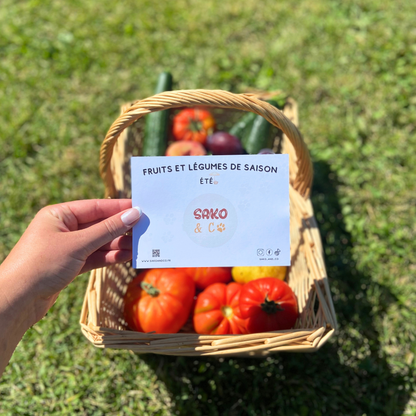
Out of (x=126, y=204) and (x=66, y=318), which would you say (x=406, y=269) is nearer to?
(x=126, y=204)

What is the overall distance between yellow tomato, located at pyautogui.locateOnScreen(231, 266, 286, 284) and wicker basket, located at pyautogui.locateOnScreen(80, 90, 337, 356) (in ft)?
0.31

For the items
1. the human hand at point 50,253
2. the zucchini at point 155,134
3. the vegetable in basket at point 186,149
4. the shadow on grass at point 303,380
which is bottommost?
the shadow on grass at point 303,380

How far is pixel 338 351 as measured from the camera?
74.6 inches

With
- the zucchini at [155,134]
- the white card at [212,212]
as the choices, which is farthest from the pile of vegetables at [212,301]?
the zucchini at [155,134]

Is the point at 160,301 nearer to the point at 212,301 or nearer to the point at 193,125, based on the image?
→ the point at 212,301

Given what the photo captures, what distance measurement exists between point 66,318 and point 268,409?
114 centimetres

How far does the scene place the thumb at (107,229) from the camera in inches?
47.6

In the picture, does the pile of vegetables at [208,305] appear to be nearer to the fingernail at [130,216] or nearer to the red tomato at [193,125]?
the fingernail at [130,216]

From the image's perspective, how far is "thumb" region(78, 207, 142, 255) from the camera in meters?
1.21

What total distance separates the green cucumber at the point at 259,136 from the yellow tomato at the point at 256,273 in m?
0.63

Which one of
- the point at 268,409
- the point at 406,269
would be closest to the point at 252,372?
the point at 268,409

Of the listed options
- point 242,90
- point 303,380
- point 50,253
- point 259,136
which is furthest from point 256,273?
point 242,90

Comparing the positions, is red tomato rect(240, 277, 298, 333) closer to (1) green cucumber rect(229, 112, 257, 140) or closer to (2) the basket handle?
(2) the basket handle

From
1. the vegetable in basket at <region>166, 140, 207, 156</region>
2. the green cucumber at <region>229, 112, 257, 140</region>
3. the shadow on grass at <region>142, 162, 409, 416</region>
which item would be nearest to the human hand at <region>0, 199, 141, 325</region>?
the vegetable in basket at <region>166, 140, 207, 156</region>
